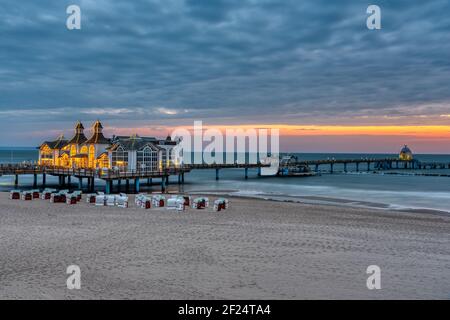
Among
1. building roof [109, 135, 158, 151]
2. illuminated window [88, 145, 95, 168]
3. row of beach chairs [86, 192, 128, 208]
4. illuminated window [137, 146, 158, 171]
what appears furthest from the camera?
illuminated window [88, 145, 95, 168]

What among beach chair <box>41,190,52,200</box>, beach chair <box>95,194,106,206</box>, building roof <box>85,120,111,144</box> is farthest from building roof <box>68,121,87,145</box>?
beach chair <box>95,194,106,206</box>

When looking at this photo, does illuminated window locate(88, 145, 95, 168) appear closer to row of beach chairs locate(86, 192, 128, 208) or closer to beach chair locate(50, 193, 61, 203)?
beach chair locate(50, 193, 61, 203)

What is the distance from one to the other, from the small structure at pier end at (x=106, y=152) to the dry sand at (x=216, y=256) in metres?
29.0

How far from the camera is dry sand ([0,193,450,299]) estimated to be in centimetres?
1125

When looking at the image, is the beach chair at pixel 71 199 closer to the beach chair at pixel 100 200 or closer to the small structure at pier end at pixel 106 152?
the beach chair at pixel 100 200

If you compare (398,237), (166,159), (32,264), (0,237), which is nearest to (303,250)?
(398,237)

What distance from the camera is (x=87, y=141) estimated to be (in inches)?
2211

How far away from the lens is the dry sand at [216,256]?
11250 millimetres

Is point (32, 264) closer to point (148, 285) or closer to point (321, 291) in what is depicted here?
point (148, 285)

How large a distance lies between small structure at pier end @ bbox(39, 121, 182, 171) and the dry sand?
29002 millimetres

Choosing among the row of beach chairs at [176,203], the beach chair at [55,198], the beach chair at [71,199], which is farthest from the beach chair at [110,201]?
the beach chair at [55,198]

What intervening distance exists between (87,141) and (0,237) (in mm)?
40512

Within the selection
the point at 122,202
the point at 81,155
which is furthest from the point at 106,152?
the point at 122,202

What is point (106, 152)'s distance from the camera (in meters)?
53.0
